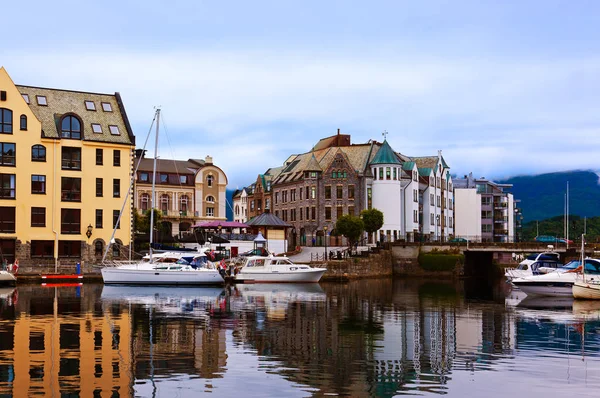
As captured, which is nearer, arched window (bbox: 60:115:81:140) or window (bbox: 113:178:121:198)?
arched window (bbox: 60:115:81:140)

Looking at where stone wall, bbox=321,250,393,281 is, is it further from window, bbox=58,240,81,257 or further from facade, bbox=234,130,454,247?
window, bbox=58,240,81,257

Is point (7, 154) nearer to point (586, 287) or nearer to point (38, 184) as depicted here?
point (38, 184)

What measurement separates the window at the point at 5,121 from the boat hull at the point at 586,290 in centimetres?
5357

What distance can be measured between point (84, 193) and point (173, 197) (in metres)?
39.8

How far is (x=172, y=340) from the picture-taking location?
3045 centimetres

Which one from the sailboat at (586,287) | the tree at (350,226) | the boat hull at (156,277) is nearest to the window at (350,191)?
the tree at (350,226)

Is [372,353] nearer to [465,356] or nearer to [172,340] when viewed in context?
[465,356]

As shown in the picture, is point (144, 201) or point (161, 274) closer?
point (161, 274)

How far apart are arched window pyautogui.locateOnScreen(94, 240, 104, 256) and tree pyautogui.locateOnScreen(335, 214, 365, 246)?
30.8m

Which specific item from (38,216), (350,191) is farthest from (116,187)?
(350,191)

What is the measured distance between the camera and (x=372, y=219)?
3912 inches

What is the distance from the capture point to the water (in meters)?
21.5

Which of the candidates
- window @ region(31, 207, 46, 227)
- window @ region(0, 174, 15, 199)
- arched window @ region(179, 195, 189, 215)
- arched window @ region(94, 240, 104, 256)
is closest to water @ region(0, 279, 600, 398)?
window @ region(31, 207, 46, 227)

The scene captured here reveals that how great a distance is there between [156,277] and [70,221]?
15.0 m
